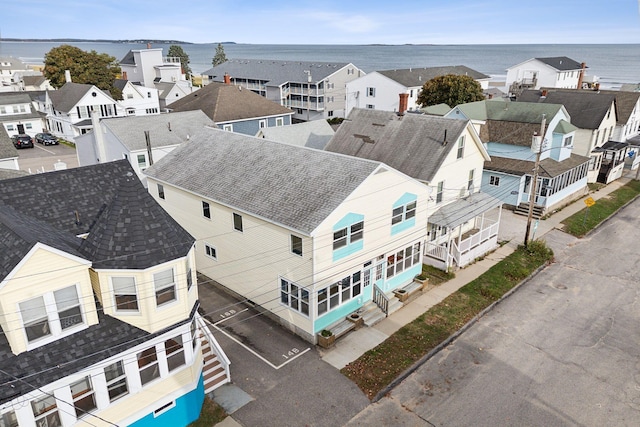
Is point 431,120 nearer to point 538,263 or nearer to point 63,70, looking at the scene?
point 538,263

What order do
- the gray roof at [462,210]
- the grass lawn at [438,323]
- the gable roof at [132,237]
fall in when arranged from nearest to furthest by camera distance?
the gable roof at [132,237] → the grass lawn at [438,323] → the gray roof at [462,210]

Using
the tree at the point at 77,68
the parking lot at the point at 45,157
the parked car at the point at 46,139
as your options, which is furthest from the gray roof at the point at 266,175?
the tree at the point at 77,68

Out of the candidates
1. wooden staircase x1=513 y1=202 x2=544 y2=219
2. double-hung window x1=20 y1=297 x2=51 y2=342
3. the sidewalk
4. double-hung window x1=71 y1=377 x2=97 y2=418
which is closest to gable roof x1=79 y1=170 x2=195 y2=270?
double-hung window x1=20 y1=297 x2=51 y2=342

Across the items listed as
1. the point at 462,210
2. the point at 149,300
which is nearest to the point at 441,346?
the point at 462,210

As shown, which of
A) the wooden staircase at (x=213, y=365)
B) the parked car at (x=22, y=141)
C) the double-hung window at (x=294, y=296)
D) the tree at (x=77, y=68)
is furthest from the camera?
the tree at (x=77, y=68)

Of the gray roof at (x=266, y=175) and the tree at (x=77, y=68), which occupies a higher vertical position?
the tree at (x=77, y=68)

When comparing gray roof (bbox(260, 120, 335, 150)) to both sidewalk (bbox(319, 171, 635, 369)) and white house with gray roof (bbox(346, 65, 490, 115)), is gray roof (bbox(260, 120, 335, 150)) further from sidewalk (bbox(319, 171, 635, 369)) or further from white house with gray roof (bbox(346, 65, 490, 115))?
white house with gray roof (bbox(346, 65, 490, 115))

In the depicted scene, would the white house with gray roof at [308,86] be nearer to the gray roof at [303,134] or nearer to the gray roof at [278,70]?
the gray roof at [278,70]

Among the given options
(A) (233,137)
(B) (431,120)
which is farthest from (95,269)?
(B) (431,120)
